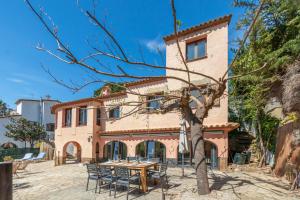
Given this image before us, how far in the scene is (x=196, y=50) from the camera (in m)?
16.1

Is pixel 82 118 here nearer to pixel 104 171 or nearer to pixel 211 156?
pixel 104 171

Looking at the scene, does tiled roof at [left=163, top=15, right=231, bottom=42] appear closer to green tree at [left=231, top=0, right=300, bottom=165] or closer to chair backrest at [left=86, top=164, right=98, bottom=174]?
green tree at [left=231, top=0, right=300, bottom=165]

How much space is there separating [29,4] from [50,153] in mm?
27465

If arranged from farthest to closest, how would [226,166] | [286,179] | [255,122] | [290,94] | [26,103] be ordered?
1. [26,103]
2. [255,122]
3. [226,166]
4. [290,94]
5. [286,179]

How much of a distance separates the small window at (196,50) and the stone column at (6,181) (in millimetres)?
15267

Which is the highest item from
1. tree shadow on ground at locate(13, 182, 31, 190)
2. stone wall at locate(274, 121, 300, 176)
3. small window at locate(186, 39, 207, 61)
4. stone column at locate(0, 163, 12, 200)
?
small window at locate(186, 39, 207, 61)

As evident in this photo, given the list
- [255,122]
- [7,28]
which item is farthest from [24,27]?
[255,122]

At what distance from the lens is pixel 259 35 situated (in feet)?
46.3

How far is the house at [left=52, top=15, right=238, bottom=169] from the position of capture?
14250mm

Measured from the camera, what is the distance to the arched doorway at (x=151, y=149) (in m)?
16.3

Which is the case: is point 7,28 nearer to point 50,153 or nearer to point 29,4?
point 29,4

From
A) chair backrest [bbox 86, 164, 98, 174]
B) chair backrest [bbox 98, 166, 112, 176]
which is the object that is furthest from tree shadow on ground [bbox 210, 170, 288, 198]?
chair backrest [bbox 86, 164, 98, 174]

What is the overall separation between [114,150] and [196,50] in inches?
457

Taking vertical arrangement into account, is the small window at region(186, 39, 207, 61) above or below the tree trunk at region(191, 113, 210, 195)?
above
